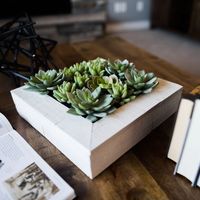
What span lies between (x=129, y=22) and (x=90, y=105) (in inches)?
138

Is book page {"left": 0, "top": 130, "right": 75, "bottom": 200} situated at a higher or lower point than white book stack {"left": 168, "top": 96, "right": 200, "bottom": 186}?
lower

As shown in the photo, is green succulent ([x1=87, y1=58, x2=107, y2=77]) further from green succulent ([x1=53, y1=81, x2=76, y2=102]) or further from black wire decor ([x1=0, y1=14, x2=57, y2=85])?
black wire decor ([x1=0, y1=14, x2=57, y2=85])

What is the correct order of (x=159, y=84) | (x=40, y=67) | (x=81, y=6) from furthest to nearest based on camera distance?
(x=81, y=6) → (x=40, y=67) → (x=159, y=84)

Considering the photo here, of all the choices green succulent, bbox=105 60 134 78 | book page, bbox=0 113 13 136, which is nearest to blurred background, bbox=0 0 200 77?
green succulent, bbox=105 60 134 78

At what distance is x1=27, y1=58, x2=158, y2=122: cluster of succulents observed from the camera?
528mm

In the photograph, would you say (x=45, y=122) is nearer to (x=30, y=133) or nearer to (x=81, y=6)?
(x=30, y=133)

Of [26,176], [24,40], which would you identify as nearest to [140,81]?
[26,176]

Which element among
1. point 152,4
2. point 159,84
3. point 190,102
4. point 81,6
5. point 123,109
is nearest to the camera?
point 190,102

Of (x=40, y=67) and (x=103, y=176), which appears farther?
(x=40, y=67)

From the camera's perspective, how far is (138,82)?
602 mm

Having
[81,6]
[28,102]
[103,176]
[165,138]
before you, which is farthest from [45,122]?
[81,6]

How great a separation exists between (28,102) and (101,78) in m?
0.23

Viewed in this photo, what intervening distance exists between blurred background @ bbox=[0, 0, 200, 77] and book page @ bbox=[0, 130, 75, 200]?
88.8 inches

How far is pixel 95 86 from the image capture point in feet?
2.00
